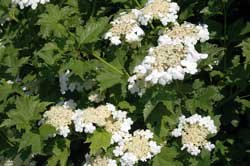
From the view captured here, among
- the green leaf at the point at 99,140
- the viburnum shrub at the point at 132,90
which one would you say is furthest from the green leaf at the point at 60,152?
the green leaf at the point at 99,140

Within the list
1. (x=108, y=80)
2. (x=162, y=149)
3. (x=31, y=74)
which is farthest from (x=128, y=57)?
(x=31, y=74)

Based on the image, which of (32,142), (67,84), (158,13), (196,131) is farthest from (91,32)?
(196,131)

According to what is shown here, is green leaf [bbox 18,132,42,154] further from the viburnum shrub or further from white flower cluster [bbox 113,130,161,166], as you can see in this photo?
white flower cluster [bbox 113,130,161,166]

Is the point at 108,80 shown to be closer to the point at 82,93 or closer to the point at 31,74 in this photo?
the point at 82,93

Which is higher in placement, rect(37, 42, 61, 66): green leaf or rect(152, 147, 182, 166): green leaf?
rect(37, 42, 61, 66): green leaf

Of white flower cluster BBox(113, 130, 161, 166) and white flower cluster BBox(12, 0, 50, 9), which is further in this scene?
white flower cluster BBox(12, 0, 50, 9)

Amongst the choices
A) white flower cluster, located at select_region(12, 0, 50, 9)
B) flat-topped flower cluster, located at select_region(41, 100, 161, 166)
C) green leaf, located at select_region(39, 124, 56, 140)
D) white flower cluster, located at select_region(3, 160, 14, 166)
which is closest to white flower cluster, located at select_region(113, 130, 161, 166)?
flat-topped flower cluster, located at select_region(41, 100, 161, 166)

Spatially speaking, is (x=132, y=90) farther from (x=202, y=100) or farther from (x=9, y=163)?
(x=9, y=163)
